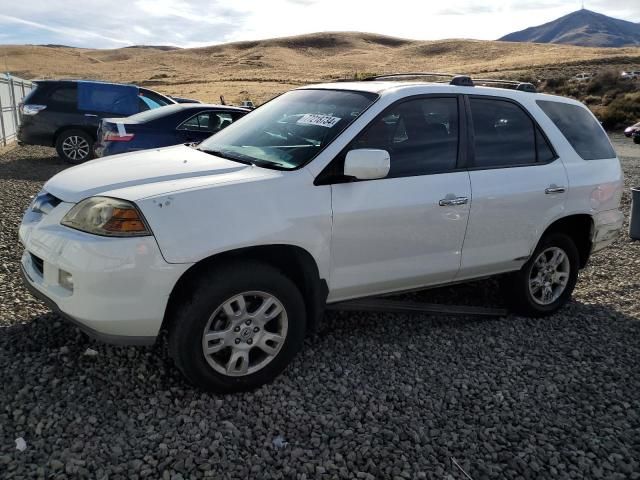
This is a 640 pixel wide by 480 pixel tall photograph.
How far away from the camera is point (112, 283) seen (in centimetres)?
298

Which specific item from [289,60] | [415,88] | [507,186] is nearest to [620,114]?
[507,186]

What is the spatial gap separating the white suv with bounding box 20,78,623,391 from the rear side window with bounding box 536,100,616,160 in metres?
0.02

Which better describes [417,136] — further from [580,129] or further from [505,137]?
[580,129]

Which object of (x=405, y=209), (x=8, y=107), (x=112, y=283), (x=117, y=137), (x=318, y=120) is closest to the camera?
(x=112, y=283)

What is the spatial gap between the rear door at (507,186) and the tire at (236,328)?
1.49 m

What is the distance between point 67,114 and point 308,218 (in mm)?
10139

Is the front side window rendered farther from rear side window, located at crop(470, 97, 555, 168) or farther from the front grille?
the front grille

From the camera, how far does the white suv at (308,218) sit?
10.1ft

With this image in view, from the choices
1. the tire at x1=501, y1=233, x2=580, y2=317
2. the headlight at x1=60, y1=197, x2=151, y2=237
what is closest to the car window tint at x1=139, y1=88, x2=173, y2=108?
the tire at x1=501, y1=233, x2=580, y2=317

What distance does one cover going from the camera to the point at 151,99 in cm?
1338

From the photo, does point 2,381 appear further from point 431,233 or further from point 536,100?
point 536,100

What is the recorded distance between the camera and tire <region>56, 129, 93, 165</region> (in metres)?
11.9

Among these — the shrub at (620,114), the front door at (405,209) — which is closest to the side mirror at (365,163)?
the front door at (405,209)

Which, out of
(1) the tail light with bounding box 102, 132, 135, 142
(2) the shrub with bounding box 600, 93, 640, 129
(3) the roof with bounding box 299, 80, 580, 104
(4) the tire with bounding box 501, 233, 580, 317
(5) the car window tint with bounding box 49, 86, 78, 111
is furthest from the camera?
(2) the shrub with bounding box 600, 93, 640, 129
